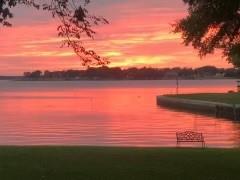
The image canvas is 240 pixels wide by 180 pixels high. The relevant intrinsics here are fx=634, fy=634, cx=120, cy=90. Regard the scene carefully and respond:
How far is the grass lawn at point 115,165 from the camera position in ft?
43.9

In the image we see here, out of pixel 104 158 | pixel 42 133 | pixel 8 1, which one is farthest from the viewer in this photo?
pixel 42 133

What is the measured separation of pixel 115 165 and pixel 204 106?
56567 mm

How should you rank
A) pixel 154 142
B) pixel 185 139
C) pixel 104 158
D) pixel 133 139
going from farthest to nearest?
pixel 133 139 < pixel 154 142 < pixel 185 139 < pixel 104 158

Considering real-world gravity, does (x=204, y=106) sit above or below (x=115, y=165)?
below

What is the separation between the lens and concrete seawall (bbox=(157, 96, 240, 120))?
6100cm

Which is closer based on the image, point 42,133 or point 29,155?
point 29,155

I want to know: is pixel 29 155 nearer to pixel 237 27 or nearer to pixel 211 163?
pixel 211 163

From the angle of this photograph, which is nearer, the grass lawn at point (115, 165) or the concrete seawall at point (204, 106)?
the grass lawn at point (115, 165)

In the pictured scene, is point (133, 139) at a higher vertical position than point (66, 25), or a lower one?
lower

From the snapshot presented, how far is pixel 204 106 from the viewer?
231ft

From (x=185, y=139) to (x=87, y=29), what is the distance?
18.1 metres

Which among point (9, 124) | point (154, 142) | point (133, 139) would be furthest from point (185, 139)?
point (9, 124)

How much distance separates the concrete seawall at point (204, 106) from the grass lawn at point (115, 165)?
143ft

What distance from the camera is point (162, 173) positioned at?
13680 mm
